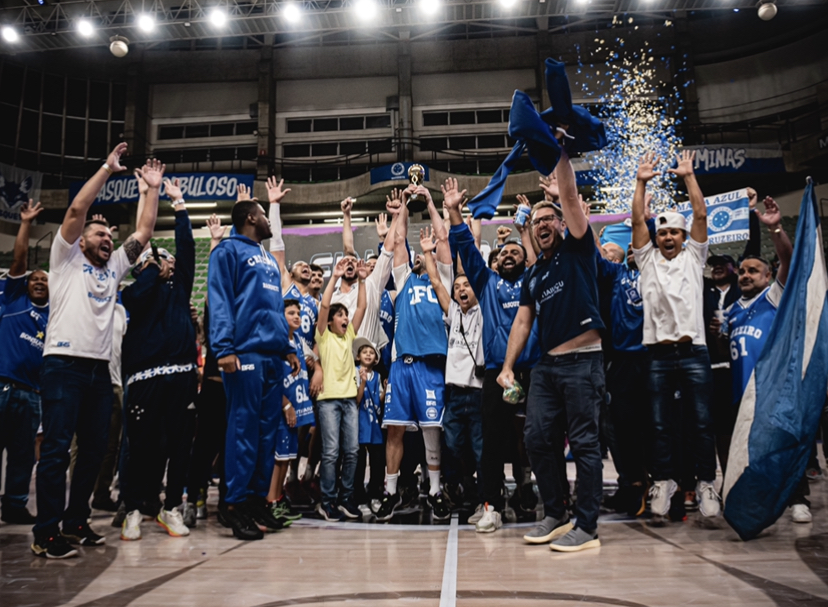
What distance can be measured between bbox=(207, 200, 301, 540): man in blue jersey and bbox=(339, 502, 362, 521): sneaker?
2.05ft

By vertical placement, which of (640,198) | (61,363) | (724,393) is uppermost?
(640,198)

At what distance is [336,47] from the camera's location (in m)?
21.3

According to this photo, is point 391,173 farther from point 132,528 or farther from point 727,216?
point 132,528

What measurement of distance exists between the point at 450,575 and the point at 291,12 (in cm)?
1540

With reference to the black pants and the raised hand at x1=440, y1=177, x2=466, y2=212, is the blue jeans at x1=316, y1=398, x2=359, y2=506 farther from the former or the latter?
the raised hand at x1=440, y1=177, x2=466, y2=212

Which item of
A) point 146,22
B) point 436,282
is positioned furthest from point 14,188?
point 436,282

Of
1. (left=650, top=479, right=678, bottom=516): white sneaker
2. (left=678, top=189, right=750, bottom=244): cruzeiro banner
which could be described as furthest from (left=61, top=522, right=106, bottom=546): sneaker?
(left=678, top=189, right=750, bottom=244): cruzeiro banner

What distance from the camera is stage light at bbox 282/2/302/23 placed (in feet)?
48.9

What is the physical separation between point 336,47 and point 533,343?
65.5 feet

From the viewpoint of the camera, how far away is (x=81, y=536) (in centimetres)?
333

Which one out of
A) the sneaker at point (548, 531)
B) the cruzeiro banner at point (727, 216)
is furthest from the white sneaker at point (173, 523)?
the cruzeiro banner at point (727, 216)

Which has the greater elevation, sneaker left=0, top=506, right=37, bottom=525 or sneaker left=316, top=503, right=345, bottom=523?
sneaker left=0, top=506, right=37, bottom=525

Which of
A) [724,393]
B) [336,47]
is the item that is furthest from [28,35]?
[724,393]

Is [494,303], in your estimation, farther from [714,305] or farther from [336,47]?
[336,47]
